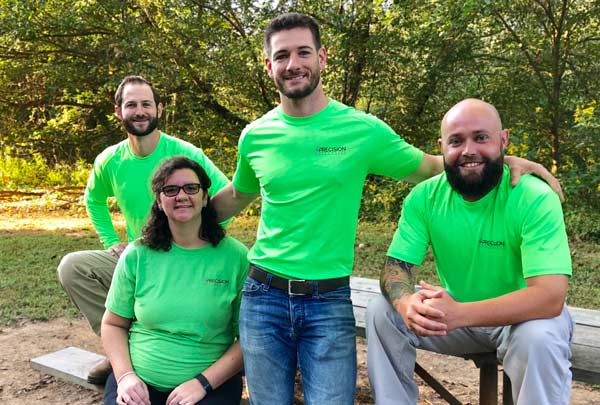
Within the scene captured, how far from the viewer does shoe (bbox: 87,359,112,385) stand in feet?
13.1

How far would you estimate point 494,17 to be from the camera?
797 cm

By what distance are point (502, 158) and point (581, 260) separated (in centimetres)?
546

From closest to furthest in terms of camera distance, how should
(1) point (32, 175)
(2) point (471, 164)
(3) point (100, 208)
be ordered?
(2) point (471, 164) → (3) point (100, 208) → (1) point (32, 175)

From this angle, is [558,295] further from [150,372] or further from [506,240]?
[150,372]

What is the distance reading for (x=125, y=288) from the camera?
115 inches

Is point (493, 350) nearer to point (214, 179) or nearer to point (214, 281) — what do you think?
point (214, 281)

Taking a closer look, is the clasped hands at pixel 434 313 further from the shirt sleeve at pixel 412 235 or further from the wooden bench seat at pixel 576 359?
the wooden bench seat at pixel 576 359

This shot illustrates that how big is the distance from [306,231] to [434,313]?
2.04ft

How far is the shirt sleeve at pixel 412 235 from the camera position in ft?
9.12

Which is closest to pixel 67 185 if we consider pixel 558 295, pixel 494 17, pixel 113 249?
pixel 494 17

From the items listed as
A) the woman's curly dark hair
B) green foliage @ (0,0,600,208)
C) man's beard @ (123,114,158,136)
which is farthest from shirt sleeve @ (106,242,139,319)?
green foliage @ (0,0,600,208)

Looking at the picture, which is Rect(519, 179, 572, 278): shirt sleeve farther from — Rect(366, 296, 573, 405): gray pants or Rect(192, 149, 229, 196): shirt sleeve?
Rect(192, 149, 229, 196): shirt sleeve

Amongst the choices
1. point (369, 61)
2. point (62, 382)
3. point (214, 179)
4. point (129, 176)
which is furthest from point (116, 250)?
point (369, 61)

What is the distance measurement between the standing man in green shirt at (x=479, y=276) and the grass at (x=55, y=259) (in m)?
3.34
